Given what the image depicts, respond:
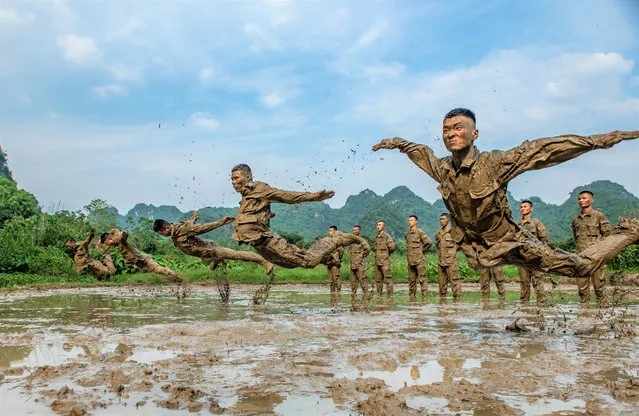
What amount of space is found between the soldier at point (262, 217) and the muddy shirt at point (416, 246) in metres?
5.48

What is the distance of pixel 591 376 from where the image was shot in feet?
16.4

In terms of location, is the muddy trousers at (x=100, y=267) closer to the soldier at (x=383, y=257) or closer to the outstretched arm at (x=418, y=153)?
the soldier at (x=383, y=257)

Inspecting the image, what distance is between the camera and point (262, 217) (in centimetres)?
1025

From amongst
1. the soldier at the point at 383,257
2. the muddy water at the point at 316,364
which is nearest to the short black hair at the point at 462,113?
the muddy water at the point at 316,364

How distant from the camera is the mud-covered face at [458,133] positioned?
22.2ft

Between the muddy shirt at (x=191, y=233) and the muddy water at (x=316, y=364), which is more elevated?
the muddy shirt at (x=191, y=233)

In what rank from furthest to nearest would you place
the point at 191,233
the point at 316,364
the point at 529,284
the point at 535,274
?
the point at 529,284 < the point at 535,274 < the point at 191,233 < the point at 316,364

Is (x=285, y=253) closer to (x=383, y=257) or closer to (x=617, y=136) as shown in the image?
(x=617, y=136)

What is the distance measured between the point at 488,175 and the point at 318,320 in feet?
13.6

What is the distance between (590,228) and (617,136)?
5751 mm

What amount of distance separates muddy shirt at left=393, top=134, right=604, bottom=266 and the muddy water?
52.0 inches

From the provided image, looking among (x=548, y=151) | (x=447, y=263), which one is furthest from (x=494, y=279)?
(x=548, y=151)

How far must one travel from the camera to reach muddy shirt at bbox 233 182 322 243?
33.2 feet

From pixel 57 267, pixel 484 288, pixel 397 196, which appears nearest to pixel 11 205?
pixel 57 267
